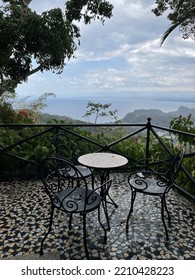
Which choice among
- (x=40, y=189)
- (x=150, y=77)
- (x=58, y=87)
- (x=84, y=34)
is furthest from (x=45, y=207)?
(x=58, y=87)

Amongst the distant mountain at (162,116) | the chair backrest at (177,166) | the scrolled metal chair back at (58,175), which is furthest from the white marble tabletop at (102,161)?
the distant mountain at (162,116)

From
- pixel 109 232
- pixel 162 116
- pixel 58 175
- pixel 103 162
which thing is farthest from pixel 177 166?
pixel 162 116

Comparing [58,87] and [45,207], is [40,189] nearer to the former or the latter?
[45,207]

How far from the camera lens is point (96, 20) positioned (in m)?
6.43

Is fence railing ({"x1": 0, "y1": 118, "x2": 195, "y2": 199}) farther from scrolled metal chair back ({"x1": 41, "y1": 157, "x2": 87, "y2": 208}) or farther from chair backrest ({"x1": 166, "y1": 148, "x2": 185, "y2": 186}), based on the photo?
chair backrest ({"x1": 166, "y1": 148, "x2": 185, "y2": 186})

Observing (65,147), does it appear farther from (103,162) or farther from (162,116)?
(162,116)

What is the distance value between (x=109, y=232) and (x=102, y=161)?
717mm

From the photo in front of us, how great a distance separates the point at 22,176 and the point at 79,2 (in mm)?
5283

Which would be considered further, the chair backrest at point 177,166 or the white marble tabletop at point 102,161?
the white marble tabletop at point 102,161

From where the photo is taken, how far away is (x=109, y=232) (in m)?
2.11

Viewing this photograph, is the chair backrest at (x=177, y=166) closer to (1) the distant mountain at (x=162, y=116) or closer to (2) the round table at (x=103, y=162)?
(2) the round table at (x=103, y=162)

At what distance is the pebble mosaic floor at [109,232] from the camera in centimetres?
Result: 183

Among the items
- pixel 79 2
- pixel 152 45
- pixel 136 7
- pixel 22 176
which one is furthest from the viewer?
pixel 79 2

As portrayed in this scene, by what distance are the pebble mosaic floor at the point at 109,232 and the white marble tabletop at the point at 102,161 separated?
64cm
